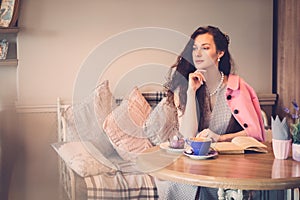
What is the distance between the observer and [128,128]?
311cm

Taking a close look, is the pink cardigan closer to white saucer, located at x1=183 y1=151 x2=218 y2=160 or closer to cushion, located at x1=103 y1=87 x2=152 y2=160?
white saucer, located at x1=183 y1=151 x2=218 y2=160

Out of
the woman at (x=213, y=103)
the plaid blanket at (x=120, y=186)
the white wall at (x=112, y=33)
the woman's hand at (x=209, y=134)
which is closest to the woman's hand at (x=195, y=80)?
the woman at (x=213, y=103)

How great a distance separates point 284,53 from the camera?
3557mm

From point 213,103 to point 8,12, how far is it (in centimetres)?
156

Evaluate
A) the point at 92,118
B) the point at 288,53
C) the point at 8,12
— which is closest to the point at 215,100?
the point at 92,118

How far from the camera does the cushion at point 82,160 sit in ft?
8.76

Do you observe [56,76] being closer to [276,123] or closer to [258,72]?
[258,72]

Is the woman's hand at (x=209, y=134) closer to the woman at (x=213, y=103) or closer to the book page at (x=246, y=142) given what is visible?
the woman at (x=213, y=103)

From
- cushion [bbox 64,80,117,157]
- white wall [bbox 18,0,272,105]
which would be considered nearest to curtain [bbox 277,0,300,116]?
white wall [bbox 18,0,272,105]

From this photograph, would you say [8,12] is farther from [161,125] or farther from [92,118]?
[161,125]

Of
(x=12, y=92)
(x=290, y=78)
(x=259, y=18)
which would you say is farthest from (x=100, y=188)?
(x=259, y=18)

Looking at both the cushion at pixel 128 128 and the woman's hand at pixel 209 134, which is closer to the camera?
the woman's hand at pixel 209 134

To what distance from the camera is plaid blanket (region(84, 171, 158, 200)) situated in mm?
2696

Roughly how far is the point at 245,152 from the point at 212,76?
50 cm
